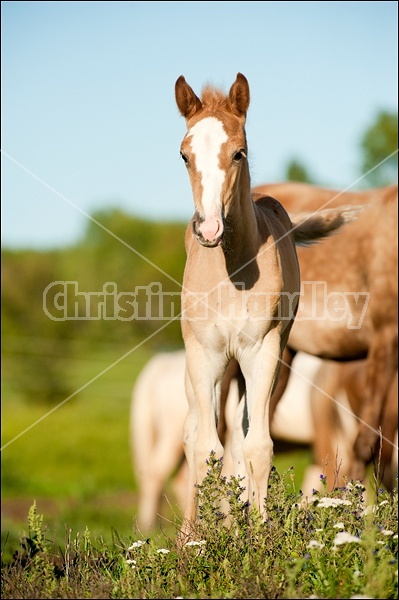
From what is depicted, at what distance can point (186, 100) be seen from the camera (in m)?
5.13

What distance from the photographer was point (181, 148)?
4879 mm

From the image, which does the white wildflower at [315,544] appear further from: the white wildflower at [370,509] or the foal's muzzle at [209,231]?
the foal's muzzle at [209,231]

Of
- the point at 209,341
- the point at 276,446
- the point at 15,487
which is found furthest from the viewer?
the point at 15,487

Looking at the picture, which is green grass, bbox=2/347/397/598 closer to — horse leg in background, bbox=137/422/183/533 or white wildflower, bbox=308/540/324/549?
white wildflower, bbox=308/540/324/549

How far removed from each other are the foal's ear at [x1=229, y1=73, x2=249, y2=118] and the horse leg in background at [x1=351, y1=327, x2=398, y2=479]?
3.54 meters

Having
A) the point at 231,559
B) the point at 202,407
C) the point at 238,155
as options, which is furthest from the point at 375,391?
the point at 231,559

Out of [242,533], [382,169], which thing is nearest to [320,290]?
[242,533]

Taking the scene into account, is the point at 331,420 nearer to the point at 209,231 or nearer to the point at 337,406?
the point at 337,406

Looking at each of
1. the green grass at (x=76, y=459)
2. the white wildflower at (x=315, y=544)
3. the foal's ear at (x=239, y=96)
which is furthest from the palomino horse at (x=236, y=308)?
the green grass at (x=76, y=459)

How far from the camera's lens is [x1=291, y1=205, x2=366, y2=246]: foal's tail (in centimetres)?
644

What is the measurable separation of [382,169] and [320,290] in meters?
37.4

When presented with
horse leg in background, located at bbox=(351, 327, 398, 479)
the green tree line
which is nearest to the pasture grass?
horse leg in background, located at bbox=(351, 327, 398, 479)

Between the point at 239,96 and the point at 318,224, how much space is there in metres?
1.64

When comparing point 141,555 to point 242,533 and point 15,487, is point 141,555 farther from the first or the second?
point 15,487
